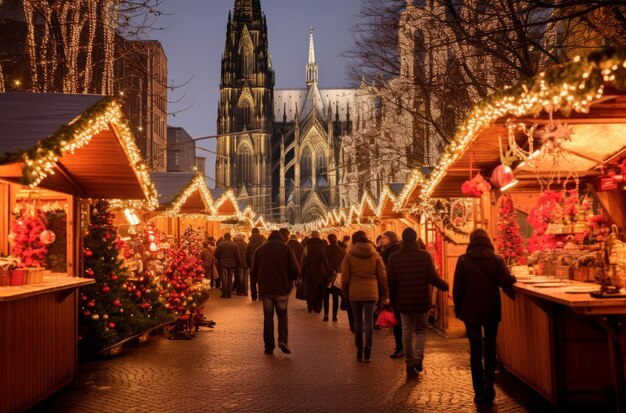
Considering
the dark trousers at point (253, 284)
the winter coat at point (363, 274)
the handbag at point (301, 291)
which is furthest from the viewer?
the handbag at point (301, 291)

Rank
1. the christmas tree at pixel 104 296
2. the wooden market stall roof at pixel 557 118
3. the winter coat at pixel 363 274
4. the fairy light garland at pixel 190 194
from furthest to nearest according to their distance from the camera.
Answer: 1. the fairy light garland at pixel 190 194
2. the christmas tree at pixel 104 296
3. the winter coat at pixel 363 274
4. the wooden market stall roof at pixel 557 118

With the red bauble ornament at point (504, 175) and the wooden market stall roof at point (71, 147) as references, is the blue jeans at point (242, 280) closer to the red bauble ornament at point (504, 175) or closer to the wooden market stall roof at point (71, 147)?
the wooden market stall roof at point (71, 147)

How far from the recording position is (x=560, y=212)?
1182cm

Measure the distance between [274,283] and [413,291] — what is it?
2.74m

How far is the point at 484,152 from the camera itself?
37.7ft

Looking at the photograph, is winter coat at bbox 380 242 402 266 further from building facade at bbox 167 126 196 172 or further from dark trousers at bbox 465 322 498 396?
building facade at bbox 167 126 196 172

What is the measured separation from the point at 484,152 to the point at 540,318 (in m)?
3.15

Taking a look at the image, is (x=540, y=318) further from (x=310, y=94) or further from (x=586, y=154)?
(x=310, y=94)

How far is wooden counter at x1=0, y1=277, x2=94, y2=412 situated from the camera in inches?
310

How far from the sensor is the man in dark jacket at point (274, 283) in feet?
42.3

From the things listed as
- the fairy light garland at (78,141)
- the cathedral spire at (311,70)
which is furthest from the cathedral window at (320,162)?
the fairy light garland at (78,141)

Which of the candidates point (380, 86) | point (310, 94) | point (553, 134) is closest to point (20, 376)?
point (553, 134)

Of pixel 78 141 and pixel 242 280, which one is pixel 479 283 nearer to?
pixel 78 141

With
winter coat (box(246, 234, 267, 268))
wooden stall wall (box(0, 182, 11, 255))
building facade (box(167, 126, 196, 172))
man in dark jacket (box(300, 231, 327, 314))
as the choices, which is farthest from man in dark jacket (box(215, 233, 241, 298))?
building facade (box(167, 126, 196, 172))
